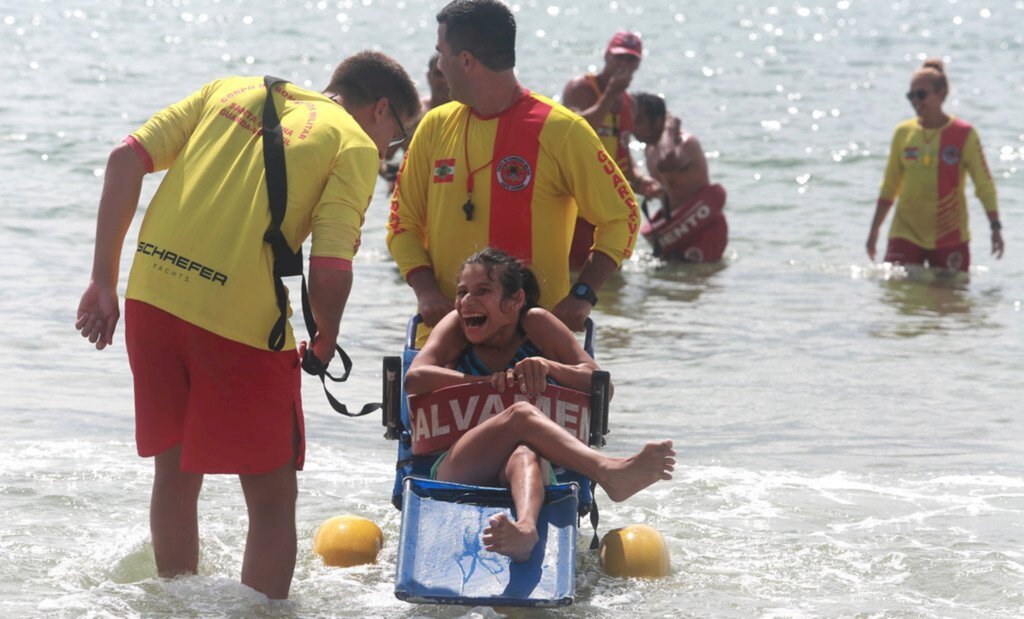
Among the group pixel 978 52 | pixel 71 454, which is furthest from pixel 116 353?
pixel 978 52

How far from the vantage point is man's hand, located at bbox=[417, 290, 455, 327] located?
6078 millimetres

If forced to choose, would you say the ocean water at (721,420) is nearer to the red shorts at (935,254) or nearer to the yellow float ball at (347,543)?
the yellow float ball at (347,543)

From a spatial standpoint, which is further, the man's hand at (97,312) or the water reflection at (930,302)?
the water reflection at (930,302)

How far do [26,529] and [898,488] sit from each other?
157 inches

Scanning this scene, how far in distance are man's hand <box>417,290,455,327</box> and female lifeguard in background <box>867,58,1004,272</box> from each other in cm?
788

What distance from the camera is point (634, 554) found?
235 inches

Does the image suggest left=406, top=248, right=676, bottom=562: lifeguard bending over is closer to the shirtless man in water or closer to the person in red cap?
the person in red cap

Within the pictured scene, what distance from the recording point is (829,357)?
35.6 feet

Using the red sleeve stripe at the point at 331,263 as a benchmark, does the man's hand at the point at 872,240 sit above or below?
below

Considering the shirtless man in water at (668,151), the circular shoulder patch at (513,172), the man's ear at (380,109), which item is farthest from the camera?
the shirtless man in water at (668,151)

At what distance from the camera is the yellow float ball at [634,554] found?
5953mm

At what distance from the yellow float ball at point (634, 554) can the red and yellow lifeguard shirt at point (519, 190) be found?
94 cm

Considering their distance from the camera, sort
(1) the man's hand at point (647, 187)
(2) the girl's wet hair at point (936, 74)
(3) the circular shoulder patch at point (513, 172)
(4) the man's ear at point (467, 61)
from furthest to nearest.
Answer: (1) the man's hand at point (647, 187) < (2) the girl's wet hair at point (936, 74) < (3) the circular shoulder patch at point (513, 172) < (4) the man's ear at point (467, 61)

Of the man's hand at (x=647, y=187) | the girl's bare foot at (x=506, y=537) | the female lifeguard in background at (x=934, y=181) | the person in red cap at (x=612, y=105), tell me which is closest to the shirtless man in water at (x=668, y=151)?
the person in red cap at (x=612, y=105)
